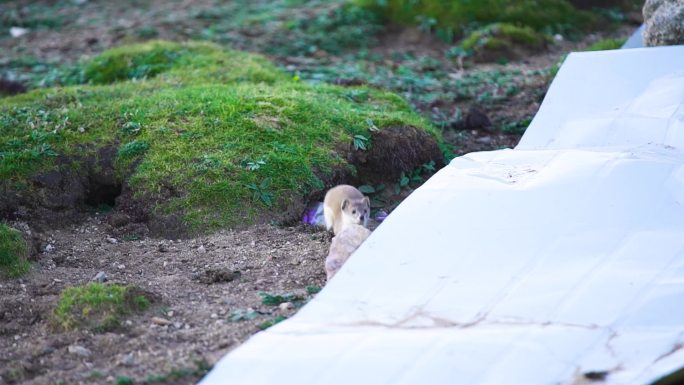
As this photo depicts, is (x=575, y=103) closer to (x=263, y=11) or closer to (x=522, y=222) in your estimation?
(x=522, y=222)

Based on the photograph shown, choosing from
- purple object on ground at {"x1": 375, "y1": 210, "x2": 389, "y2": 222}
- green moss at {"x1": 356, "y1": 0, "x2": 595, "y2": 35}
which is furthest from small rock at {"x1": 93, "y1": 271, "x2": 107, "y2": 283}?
green moss at {"x1": 356, "y1": 0, "x2": 595, "y2": 35}

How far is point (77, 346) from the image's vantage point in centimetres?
453

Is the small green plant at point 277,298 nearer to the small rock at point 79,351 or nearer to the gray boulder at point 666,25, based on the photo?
the small rock at point 79,351

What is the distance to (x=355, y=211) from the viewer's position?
5836mm

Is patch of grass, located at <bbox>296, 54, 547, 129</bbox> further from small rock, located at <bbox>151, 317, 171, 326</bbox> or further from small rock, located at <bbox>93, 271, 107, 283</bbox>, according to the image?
small rock, located at <bbox>151, 317, 171, 326</bbox>

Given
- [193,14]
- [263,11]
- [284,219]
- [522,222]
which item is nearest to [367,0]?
[263,11]

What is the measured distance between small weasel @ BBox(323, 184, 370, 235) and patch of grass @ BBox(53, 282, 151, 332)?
138 centimetres

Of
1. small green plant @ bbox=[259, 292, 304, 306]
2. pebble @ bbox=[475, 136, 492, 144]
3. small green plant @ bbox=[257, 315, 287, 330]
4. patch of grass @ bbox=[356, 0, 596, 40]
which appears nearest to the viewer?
small green plant @ bbox=[257, 315, 287, 330]

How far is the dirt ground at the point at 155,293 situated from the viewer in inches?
172

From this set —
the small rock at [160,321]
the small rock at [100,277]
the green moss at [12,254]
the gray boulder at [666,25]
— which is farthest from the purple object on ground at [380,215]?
the gray boulder at [666,25]

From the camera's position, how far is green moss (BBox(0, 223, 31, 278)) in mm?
5484

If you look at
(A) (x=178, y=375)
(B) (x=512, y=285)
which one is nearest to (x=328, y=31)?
(B) (x=512, y=285)

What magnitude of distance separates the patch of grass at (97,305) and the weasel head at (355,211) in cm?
143

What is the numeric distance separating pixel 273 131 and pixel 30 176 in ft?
6.01
